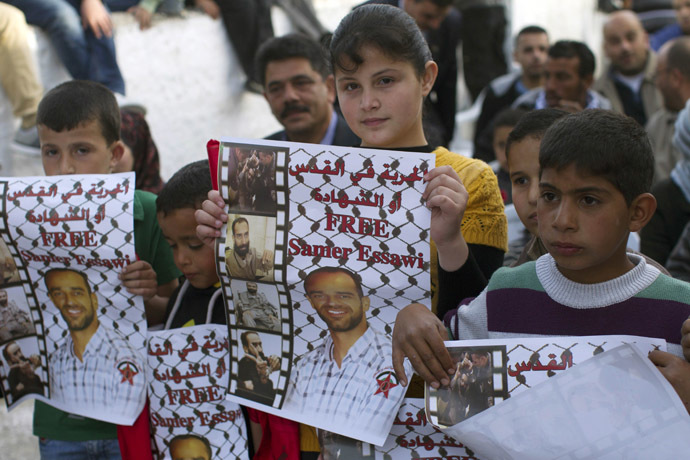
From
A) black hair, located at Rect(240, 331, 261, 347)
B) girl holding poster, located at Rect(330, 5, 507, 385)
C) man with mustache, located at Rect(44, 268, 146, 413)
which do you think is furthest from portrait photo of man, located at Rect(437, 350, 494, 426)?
man with mustache, located at Rect(44, 268, 146, 413)

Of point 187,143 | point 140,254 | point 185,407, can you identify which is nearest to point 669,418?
point 185,407

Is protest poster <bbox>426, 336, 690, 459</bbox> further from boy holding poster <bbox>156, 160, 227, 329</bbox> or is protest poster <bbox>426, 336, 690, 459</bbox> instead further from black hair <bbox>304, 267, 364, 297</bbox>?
boy holding poster <bbox>156, 160, 227, 329</bbox>

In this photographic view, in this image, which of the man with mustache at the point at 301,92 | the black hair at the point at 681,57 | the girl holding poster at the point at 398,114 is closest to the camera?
the girl holding poster at the point at 398,114

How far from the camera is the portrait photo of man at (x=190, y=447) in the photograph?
221cm

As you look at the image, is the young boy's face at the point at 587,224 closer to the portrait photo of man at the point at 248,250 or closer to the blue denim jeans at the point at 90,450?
the portrait photo of man at the point at 248,250

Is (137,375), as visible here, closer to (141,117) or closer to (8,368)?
(8,368)

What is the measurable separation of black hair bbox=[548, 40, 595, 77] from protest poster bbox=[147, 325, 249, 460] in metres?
3.43

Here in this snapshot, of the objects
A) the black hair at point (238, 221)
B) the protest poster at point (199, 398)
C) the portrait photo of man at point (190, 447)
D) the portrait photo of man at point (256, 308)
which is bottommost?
the portrait photo of man at point (190, 447)

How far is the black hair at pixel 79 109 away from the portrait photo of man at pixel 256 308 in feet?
3.08

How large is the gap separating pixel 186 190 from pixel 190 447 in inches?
28.7

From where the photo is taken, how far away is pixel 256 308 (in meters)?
2.01

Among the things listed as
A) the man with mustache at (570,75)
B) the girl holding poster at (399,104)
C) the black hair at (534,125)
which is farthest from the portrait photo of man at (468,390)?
the man with mustache at (570,75)

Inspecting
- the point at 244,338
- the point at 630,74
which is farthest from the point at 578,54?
the point at 244,338

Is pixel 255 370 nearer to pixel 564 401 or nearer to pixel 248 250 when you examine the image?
pixel 248 250
